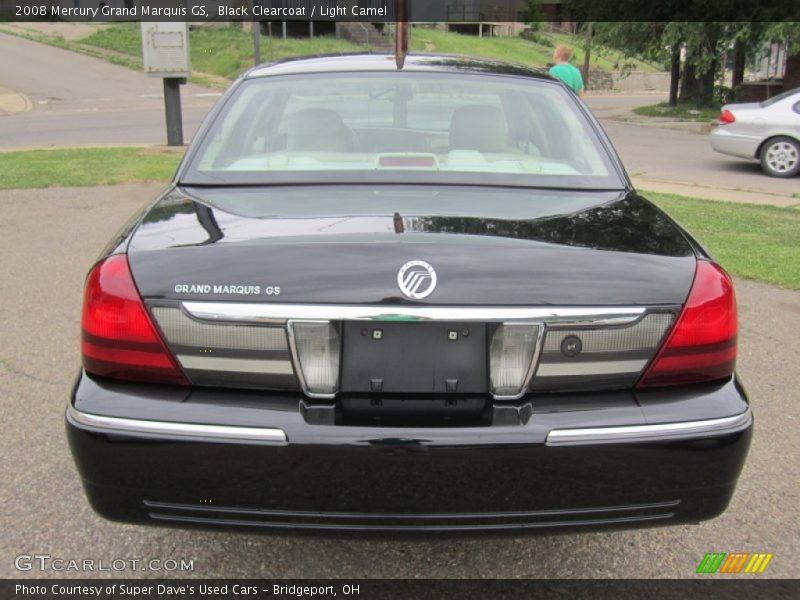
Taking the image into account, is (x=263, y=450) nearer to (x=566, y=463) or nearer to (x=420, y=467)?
(x=420, y=467)

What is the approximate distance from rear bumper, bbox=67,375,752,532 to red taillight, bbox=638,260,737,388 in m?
0.07

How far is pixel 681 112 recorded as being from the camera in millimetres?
25969

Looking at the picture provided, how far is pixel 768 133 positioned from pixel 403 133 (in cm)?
1142

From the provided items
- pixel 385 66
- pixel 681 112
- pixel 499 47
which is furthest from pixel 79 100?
pixel 499 47

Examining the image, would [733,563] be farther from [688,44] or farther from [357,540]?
[688,44]

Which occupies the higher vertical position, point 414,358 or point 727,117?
point 414,358

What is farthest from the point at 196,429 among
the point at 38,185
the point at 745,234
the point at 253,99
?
the point at 38,185

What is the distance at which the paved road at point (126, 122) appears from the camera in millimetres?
13094

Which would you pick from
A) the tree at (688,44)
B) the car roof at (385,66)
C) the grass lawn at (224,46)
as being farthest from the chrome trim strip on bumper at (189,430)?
the grass lawn at (224,46)

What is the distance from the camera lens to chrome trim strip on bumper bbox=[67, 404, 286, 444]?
2.10 meters

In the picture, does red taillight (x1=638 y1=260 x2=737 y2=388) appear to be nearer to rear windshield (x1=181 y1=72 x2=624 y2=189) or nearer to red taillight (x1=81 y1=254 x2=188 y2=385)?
rear windshield (x1=181 y1=72 x2=624 y2=189)

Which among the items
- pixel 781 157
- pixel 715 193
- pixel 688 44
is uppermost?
pixel 688 44

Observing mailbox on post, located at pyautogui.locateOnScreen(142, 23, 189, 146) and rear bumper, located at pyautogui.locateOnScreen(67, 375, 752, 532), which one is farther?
mailbox on post, located at pyautogui.locateOnScreen(142, 23, 189, 146)

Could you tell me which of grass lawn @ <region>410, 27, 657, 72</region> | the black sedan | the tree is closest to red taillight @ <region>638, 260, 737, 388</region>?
the black sedan
